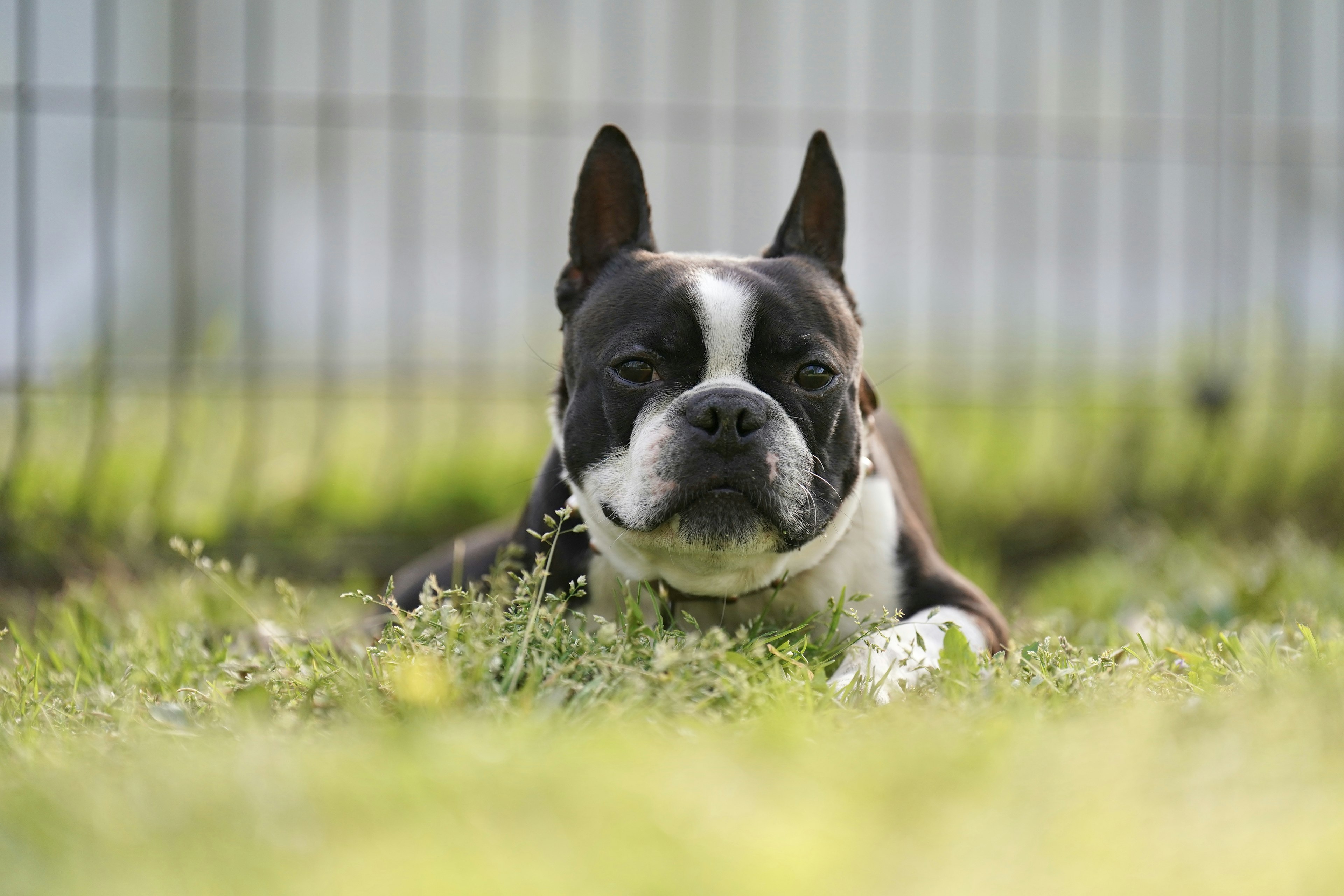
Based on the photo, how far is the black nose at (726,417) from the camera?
8.82 feet

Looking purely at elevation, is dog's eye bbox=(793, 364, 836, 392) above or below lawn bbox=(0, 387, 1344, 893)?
above

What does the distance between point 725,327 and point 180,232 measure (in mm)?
4587

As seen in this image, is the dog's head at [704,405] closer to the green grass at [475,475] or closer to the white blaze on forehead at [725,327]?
the white blaze on forehead at [725,327]

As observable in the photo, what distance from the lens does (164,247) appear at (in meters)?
6.77

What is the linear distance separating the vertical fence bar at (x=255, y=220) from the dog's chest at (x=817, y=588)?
3227mm

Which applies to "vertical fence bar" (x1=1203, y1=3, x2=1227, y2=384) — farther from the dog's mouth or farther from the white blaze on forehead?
the dog's mouth

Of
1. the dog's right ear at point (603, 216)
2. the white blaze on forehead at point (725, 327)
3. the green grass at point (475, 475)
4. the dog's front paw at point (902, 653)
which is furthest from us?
the green grass at point (475, 475)

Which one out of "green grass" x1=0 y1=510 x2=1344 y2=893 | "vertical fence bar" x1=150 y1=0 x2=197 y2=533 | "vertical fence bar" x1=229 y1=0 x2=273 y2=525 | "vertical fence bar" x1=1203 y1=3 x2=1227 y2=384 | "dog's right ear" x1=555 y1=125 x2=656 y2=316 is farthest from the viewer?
"vertical fence bar" x1=1203 y1=3 x2=1227 y2=384

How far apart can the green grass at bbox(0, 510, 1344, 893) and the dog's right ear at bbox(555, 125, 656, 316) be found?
97 cm

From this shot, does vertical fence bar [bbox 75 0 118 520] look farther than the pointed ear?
Yes

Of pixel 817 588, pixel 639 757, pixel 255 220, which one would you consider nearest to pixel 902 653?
pixel 817 588

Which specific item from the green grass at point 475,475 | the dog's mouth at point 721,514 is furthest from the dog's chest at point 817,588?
the green grass at point 475,475

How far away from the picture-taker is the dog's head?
8.90 feet

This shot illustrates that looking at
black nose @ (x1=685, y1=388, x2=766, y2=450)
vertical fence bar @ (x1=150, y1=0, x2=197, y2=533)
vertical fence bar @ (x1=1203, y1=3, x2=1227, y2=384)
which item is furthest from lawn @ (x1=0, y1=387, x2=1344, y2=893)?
vertical fence bar @ (x1=1203, y1=3, x2=1227, y2=384)
